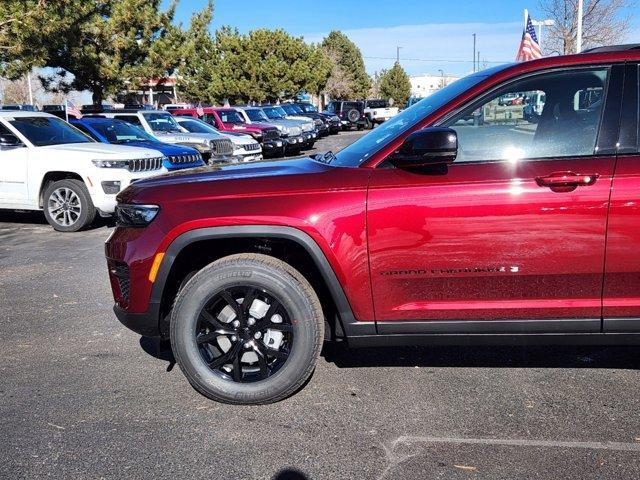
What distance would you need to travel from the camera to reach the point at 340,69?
7206 cm

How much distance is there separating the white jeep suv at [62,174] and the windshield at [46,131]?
0.06 ft

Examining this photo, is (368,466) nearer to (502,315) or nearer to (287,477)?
(287,477)

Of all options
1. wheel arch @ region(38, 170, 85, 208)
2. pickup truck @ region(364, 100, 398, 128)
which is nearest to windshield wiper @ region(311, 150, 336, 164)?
wheel arch @ region(38, 170, 85, 208)

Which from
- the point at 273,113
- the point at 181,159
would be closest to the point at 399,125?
the point at 181,159

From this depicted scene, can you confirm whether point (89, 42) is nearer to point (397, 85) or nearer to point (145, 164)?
point (145, 164)

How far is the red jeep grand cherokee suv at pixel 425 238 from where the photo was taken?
3.30 m

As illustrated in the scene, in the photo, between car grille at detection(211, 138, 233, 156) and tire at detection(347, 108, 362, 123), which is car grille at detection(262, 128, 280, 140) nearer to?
car grille at detection(211, 138, 233, 156)

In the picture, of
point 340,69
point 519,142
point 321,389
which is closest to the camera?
point 519,142

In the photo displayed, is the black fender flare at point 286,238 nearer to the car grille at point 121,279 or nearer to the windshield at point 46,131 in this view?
the car grille at point 121,279

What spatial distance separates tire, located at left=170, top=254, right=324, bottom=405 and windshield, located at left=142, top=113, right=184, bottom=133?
11723mm

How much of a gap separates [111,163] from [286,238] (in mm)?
6823

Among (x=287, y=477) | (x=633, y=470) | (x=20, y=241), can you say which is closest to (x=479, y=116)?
(x=633, y=470)

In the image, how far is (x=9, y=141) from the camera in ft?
31.8

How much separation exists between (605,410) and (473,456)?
0.95 meters
